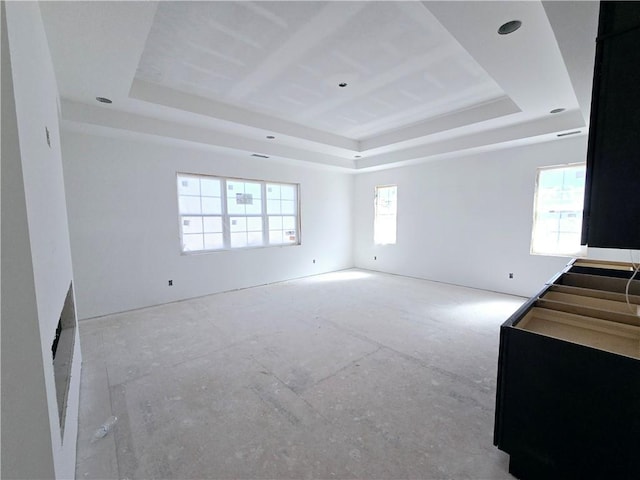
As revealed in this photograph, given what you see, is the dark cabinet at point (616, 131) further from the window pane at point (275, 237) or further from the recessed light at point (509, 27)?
the window pane at point (275, 237)

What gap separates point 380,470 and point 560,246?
14.9 ft

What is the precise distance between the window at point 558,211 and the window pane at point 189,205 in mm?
5485

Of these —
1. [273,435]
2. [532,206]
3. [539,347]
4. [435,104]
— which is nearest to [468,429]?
[539,347]

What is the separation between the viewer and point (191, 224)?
15.5 feet

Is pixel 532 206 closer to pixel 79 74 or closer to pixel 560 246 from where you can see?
pixel 560 246

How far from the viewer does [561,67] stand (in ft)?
8.09

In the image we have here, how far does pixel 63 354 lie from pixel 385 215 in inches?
233

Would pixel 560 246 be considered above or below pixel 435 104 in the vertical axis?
below

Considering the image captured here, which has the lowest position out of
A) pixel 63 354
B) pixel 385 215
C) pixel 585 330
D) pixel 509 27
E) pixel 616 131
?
pixel 63 354

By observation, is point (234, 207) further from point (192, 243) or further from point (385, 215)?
point (385, 215)

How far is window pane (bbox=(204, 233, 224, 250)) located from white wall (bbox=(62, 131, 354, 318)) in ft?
0.48

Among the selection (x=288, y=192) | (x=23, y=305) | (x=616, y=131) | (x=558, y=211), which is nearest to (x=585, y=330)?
(x=616, y=131)

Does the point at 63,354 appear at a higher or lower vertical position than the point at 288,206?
lower

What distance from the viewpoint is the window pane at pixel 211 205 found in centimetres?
484
